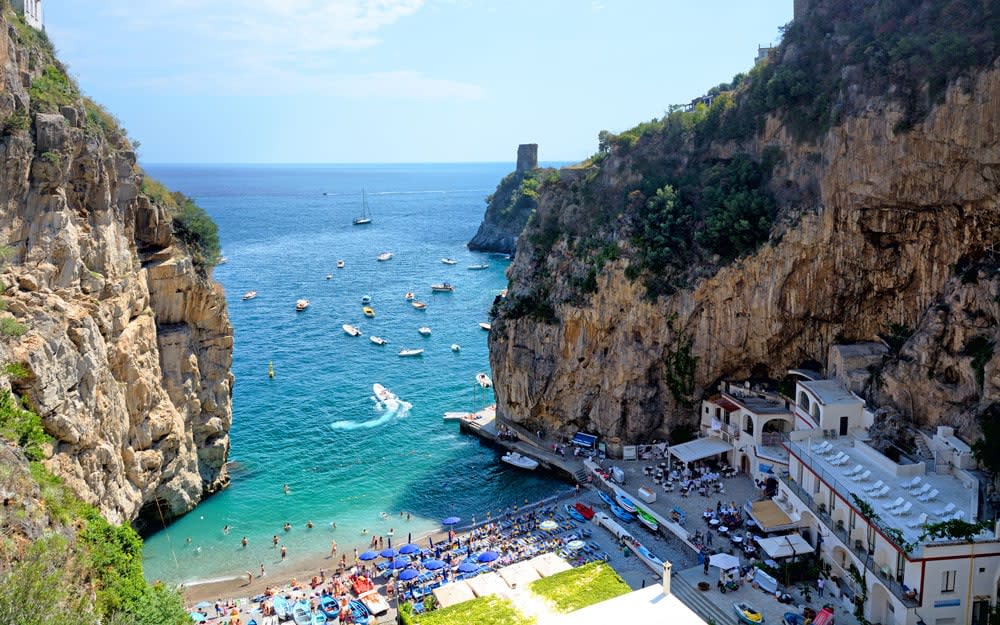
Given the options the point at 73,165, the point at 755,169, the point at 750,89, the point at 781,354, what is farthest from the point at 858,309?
the point at 73,165

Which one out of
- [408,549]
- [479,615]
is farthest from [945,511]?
[408,549]

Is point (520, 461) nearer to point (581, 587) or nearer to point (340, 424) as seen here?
point (340, 424)

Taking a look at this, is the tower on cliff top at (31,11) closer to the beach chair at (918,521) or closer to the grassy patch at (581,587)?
the grassy patch at (581,587)

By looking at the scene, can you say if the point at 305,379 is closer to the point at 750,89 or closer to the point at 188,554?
the point at 188,554

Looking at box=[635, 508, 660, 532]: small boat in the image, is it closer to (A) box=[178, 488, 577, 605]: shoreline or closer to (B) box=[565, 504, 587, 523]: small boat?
(B) box=[565, 504, 587, 523]: small boat

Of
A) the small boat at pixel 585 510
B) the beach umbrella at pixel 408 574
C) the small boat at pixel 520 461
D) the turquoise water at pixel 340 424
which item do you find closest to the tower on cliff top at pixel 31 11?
the turquoise water at pixel 340 424

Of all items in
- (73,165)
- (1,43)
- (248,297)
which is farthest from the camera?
(248,297)
